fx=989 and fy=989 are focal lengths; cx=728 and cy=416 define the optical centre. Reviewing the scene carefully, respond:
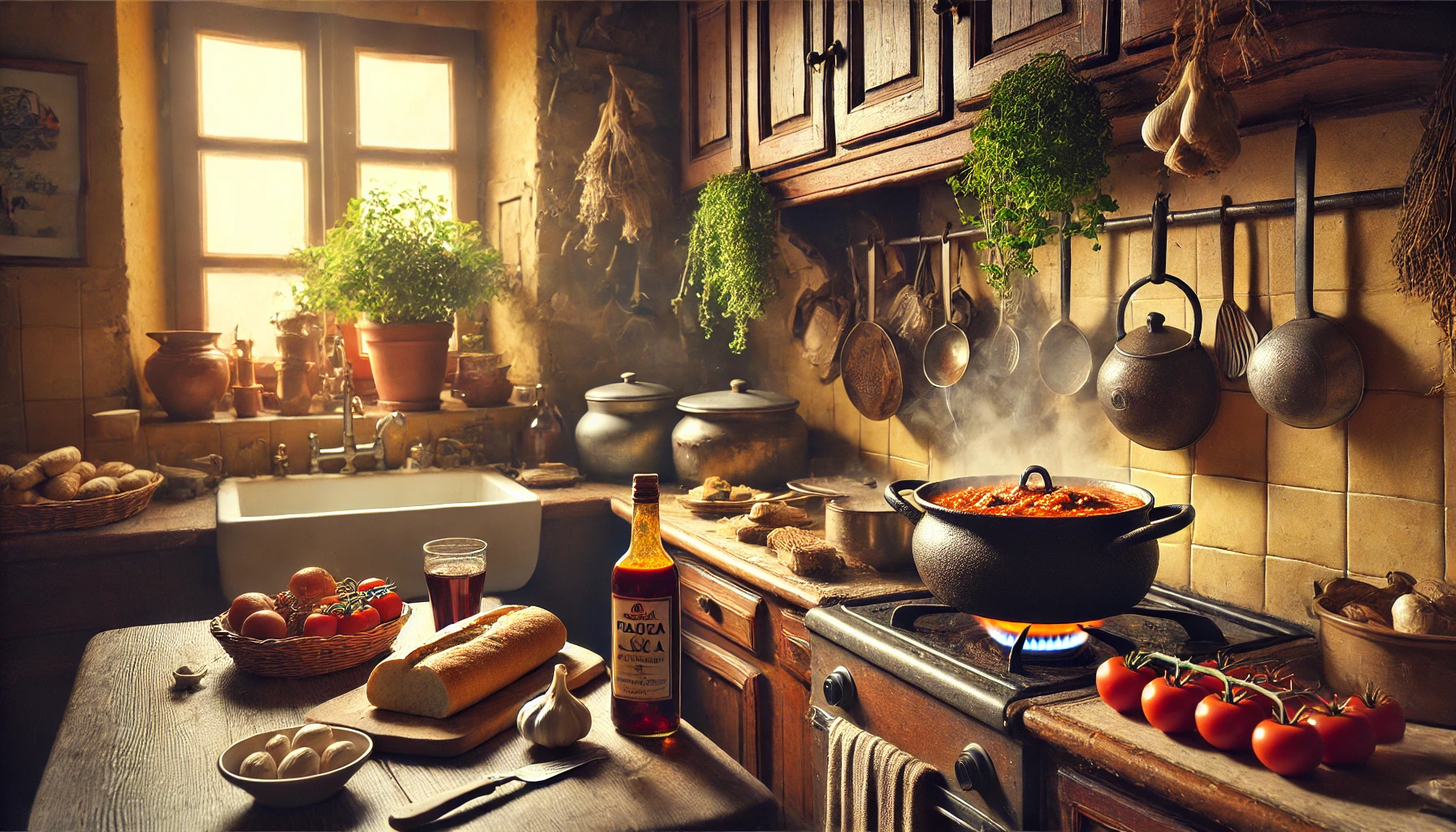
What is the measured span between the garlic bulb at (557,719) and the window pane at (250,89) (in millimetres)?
2896

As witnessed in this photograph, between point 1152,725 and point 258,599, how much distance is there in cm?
126

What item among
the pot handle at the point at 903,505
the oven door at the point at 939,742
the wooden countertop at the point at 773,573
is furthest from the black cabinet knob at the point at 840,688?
the pot handle at the point at 903,505

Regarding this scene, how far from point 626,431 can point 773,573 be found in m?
1.09

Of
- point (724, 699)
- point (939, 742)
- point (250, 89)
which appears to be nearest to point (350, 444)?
point (250, 89)

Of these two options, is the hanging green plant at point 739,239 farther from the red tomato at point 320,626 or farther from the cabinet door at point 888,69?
the red tomato at point 320,626

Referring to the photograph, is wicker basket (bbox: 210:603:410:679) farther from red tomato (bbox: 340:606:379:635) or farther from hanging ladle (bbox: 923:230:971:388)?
hanging ladle (bbox: 923:230:971:388)

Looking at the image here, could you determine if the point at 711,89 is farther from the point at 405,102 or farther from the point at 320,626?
the point at 320,626

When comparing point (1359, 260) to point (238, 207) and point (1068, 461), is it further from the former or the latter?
point (238, 207)

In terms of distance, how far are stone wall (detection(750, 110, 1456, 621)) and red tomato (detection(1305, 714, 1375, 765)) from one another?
51cm

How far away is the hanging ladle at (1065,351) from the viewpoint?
202 centimetres

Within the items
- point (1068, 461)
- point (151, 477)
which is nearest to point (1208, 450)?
point (1068, 461)

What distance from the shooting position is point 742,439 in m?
2.75

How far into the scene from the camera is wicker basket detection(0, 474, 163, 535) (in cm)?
231

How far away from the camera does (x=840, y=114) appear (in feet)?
7.54
